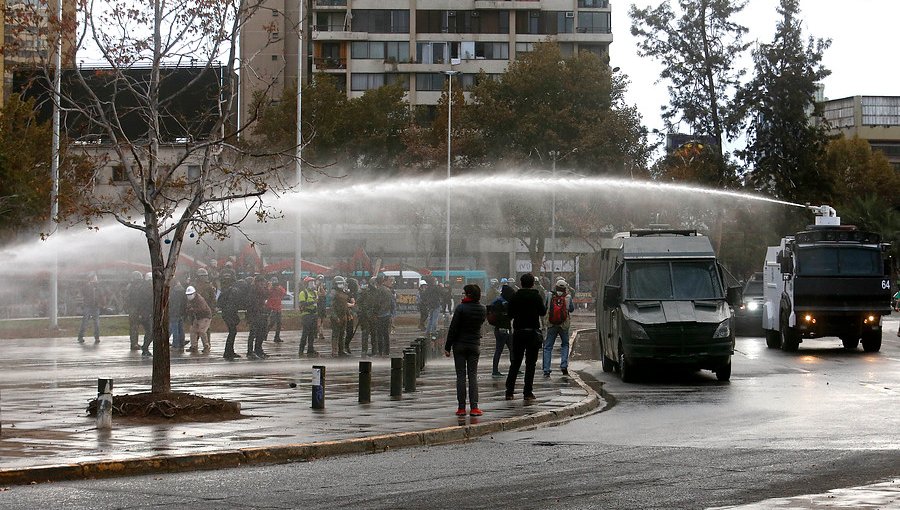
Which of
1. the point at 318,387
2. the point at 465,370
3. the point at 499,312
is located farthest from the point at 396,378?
the point at 499,312

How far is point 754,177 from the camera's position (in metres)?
68.7

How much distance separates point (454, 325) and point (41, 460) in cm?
638

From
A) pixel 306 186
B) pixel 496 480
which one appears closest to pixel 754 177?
pixel 306 186

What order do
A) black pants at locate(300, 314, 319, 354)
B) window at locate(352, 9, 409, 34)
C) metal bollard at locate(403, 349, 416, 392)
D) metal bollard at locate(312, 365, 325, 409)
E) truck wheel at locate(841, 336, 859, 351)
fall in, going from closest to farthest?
metal bollard at locate(312, 365, 325, 409) → metal bollard at locate(403, 349, 416, 392) → black pants at locate(300, 314, 319, 354) → truck wheel at locate(841, 336, 859, 351) → window at locate(352, 9, 409, 34)

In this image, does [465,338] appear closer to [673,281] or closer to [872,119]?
[673,281]

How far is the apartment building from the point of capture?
90.7 meters

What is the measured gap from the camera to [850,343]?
33719 millimetres

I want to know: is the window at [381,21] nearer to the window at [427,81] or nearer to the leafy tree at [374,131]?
the window at [427,81]

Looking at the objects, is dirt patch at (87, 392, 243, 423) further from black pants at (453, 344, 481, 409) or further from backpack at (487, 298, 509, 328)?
backpack at (487, 298, 509, 328)

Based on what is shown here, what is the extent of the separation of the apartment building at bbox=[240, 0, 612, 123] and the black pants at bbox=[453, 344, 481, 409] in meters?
74.2

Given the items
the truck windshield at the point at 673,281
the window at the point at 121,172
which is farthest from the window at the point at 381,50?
the truck windshield at the point at 673,281

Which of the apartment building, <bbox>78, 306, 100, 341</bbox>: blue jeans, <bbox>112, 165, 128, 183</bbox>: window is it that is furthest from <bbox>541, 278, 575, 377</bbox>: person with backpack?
the apartment building

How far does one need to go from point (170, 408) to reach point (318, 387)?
6.80ft

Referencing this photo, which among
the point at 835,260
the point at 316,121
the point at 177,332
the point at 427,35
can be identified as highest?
the point at 427,35
